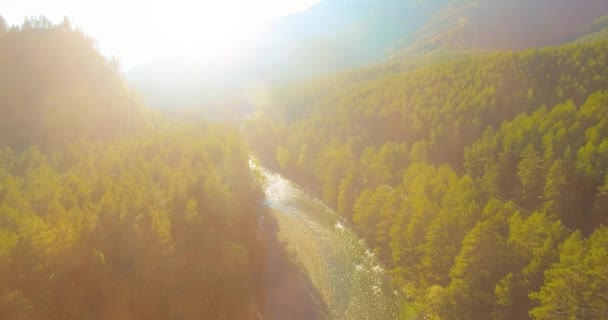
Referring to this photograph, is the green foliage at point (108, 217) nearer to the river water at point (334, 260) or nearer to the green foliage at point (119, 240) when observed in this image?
the green foliage at point (119, 240)

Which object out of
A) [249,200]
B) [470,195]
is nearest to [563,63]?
[470,195]

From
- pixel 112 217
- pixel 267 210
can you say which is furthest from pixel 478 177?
pixel 112 217

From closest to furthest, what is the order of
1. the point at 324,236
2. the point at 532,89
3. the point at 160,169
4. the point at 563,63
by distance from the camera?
the point at 160,169 < the point at 324,236 < the point at 532,89 < the point at 563,63

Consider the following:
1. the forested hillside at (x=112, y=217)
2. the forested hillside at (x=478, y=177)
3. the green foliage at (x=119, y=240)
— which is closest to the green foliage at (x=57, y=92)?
the forested hillside at (x=112, y=217)

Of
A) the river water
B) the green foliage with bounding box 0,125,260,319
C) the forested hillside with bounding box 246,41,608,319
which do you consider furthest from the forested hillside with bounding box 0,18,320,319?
the forested hillside with bounding box 246,41,608,319

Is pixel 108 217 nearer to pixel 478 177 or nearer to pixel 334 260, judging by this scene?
pixel 334 260

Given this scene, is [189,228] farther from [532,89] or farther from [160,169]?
[532,89]

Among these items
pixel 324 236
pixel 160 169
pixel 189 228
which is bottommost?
pixel 324 236
